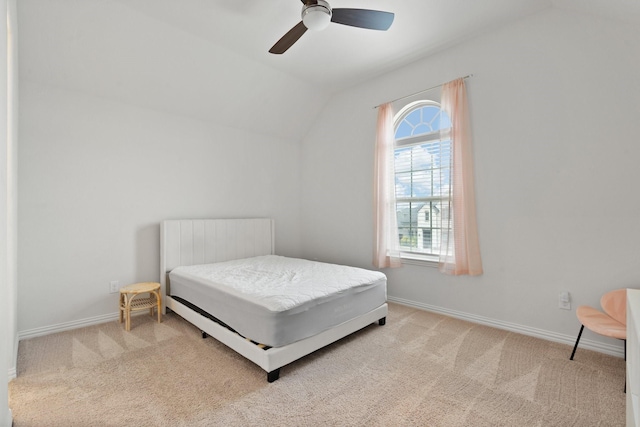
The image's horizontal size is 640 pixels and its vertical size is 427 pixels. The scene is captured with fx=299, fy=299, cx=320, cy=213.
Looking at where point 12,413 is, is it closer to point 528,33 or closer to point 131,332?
point 131,332

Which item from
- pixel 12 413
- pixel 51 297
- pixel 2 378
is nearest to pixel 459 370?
pixel 2 378

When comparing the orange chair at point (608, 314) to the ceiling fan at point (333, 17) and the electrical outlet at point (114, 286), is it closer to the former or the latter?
the ceiling fan at point (333, 17)

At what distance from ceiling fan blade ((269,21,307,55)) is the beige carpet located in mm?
2611

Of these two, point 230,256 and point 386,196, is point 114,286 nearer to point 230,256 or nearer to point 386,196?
point 230,256

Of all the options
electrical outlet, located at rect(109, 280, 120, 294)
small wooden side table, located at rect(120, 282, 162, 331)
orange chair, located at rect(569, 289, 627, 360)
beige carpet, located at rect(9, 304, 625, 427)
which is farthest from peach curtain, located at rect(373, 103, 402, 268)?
electrical outlet, located at rect(109, 280, 120, 294)

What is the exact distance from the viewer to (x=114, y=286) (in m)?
3.25

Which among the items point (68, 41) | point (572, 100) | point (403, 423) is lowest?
Answer: point (403, 423)

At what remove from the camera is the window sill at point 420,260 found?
3456 millimetres

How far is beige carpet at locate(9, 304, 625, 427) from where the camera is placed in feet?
5.59

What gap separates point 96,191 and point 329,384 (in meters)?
3.00

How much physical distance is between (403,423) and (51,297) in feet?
10.9

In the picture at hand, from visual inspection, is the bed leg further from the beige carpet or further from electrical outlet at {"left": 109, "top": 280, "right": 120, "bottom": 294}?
electrical outlet at {"left": 109, "top": 280, "right": 120, "bottom": 294}

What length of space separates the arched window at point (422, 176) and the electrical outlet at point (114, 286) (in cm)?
330

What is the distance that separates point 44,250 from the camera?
2859 millimetres
